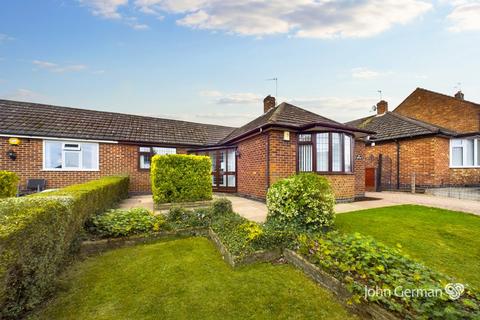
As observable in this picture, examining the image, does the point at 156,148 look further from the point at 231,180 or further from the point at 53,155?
the point at 231,180

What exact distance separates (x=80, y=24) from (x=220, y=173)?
9.45 metres

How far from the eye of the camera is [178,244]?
481cm

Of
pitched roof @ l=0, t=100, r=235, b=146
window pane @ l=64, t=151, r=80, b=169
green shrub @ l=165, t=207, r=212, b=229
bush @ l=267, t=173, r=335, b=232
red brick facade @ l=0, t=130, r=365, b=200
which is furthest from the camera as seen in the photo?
window pane @ l=64, t=151, r=80, b=169

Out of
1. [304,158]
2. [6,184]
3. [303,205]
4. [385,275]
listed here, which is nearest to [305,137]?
[304,158]

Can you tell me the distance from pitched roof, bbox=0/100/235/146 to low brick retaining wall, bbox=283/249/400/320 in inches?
439

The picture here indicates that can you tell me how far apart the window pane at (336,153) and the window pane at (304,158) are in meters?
0.96

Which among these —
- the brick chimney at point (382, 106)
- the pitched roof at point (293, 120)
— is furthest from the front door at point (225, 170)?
the brick chimney at point (382, 106)

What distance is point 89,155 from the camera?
37.6ft

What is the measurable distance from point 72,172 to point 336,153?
42.9 ft

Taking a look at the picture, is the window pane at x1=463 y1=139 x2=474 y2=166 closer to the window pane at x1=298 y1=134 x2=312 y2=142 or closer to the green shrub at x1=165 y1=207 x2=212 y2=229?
the window pane at x1=298 y1=134 x2=312 y2=142

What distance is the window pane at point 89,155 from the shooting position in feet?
A: 37.2

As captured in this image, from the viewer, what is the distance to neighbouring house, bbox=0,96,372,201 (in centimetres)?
880

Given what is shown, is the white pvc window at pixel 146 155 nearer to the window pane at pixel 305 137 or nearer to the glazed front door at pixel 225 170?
the glazed front door at pixel 225 170

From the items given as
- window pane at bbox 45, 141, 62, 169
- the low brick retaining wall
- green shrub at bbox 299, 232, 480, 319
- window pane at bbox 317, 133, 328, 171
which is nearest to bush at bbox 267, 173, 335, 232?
green shrub at bbox 299, 232, 480, 319
